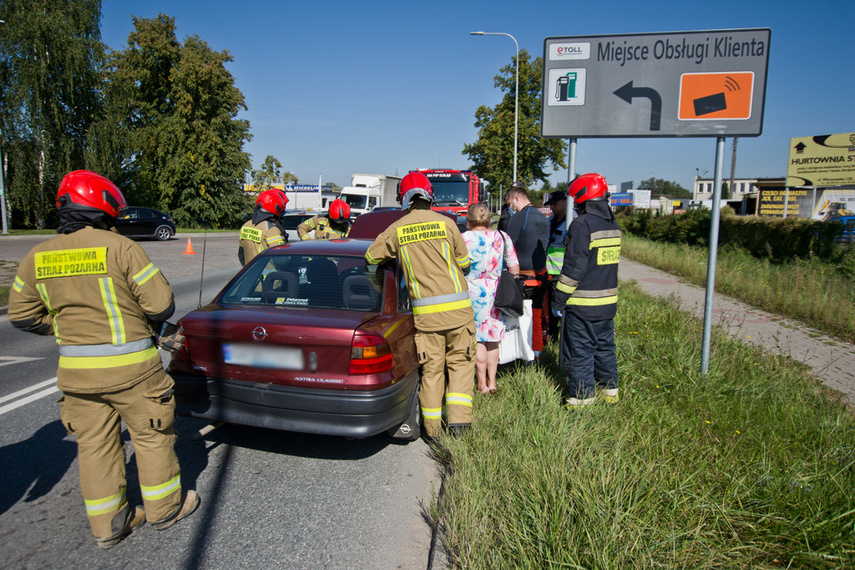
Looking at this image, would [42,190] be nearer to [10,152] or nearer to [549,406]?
[10,152]

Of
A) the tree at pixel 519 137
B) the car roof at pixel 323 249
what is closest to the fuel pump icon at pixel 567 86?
the car roof at pixel 323 249

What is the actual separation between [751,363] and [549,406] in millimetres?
2460

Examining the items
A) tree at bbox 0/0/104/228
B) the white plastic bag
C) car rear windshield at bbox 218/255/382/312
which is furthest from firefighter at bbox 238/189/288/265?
tree at bbox 0/0/104/228

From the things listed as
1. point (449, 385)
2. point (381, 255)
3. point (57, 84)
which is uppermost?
point (57, 84)

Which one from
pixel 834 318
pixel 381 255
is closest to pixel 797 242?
pixel 834 318

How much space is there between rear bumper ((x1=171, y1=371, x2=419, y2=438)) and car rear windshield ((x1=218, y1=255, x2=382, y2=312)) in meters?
0.65

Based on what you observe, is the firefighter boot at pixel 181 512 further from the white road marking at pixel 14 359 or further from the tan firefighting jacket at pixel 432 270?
the white road marking at pixel 14 359

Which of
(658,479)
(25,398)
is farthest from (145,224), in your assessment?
(658,479)

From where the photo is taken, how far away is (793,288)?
970 centimetres

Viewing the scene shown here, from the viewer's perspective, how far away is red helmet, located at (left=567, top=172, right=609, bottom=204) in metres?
4.08

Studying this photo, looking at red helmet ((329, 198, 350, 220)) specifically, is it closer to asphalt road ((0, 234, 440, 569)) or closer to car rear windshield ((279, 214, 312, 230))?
asphalt road ((0, 234, 440, 569))

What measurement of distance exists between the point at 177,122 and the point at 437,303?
38.3 meters

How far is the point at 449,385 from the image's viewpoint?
13.1 feet

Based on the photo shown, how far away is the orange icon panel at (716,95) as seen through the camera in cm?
467
